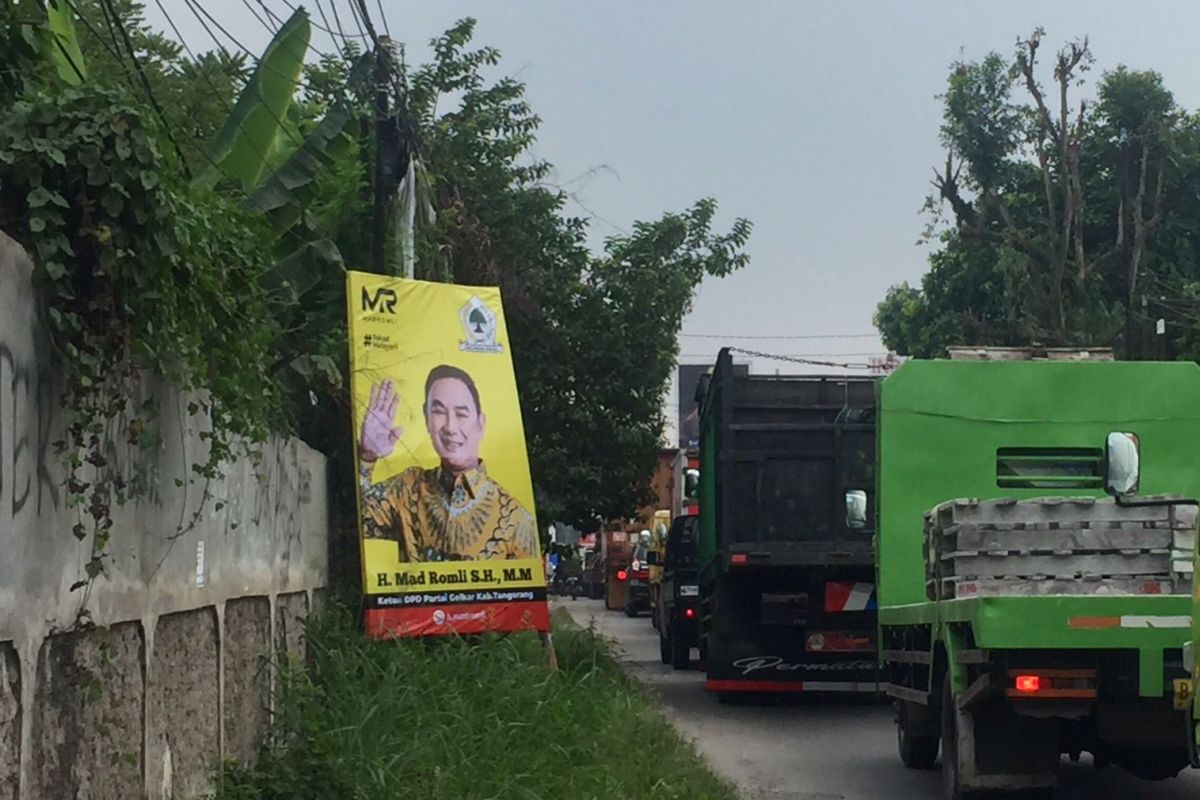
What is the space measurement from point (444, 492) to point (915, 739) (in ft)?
12.5

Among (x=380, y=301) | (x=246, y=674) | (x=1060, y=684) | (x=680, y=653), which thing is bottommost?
(x=680, y=653)

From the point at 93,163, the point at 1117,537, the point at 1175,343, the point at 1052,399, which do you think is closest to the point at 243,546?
the point at 93,163

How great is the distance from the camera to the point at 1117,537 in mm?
10484

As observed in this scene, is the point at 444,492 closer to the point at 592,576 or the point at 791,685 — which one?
the point at 791,685

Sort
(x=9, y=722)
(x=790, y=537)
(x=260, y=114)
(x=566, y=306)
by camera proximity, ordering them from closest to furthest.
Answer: (x=9, y=722) → (x=260, y=114) → (x=790, y=537) → (x=566, y=306)

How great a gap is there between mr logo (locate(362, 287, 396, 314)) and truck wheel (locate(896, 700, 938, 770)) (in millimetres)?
4619

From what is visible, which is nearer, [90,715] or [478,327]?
[90,715]

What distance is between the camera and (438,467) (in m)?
13.4

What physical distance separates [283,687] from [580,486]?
12.2 meters

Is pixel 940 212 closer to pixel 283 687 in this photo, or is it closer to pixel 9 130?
pixel 283 687

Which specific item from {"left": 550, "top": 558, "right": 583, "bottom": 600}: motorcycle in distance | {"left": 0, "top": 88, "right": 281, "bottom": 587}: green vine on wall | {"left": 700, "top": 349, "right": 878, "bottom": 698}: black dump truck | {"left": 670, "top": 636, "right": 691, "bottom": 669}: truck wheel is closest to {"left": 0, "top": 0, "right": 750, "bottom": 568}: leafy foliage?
{"left": 0, "top": 88, "right": 281, "bottom": 587}: green vine on wall

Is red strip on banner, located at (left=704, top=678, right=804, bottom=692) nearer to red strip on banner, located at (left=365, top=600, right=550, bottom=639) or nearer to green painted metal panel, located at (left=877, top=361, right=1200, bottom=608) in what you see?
red strip on banner, located at (left=365, top=600, right=550, bottom=639)

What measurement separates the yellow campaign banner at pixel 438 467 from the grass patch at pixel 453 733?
11.5 inches

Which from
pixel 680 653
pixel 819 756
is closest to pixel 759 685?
pixel 819 756
